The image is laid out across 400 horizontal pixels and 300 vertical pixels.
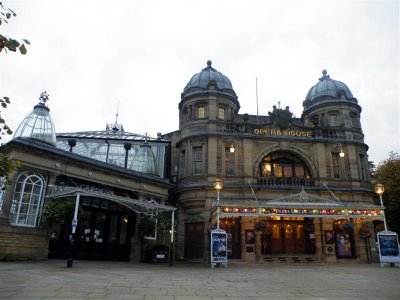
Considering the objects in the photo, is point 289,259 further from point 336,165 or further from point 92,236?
point 92,236

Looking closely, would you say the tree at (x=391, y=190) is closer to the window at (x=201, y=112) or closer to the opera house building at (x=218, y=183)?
the opera house building at (x=218, y=183)

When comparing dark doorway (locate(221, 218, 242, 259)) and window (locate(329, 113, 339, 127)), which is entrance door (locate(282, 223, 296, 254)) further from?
window (locate(329, 113, 339, 127))

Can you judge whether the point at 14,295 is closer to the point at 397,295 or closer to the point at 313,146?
the point at 397,295

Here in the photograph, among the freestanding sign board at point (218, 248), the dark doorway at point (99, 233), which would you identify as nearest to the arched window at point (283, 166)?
the freestanding sign board at point (218, 248)

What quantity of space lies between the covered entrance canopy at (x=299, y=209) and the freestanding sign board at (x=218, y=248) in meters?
1.66

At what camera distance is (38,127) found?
21641 millimetres

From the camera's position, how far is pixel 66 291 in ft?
28.6

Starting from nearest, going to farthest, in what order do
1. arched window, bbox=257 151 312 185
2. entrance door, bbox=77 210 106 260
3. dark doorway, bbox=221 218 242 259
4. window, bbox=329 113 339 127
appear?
entrance door, bbox=77 210 106 260 < dark doorway, bbox=221 218 242 259 < arched window, bbox=257 151 312 185 < window, bbox=329 113 339 127

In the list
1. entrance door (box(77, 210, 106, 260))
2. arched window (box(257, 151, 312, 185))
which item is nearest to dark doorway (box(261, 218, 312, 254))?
arched window (box(257, 151, 312, 185))

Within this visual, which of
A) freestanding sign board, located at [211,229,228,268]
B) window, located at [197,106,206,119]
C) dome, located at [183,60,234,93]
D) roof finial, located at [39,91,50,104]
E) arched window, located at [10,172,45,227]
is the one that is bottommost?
freestanding sign board, located at [211,229,228,268]

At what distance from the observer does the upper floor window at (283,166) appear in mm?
30844

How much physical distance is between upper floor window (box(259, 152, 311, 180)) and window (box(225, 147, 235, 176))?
3209 millimetres

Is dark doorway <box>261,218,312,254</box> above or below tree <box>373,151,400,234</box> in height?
below

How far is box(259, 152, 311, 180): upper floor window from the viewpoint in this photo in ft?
101
